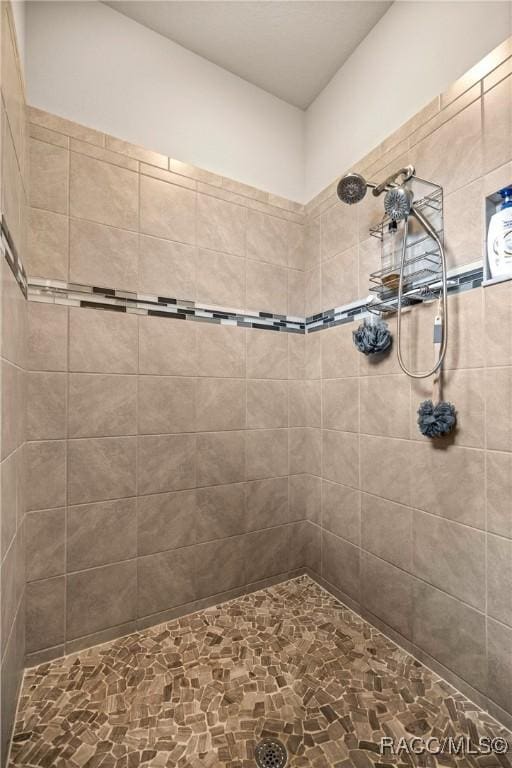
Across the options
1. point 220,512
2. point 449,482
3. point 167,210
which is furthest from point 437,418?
point 167,210

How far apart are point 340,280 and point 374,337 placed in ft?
1.42

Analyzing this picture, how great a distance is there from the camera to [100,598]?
1.42m

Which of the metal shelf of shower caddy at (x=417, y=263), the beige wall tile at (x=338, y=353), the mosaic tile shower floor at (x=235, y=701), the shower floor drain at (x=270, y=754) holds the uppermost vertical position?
the metal shelf of shower caddy at (x=417, y=263)

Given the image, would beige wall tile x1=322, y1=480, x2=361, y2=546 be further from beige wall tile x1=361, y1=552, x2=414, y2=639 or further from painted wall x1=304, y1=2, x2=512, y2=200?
painted wall x1=304, y1=2, x2=512, y2=200

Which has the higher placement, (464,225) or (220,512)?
(464,225)

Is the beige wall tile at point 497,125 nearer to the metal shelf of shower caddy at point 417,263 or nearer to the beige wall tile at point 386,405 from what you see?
the metal shelf of shower caddy at point 417,263

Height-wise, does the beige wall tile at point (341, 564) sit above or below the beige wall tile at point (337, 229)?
below

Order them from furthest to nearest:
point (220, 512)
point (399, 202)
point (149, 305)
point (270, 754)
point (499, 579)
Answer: point (220, 512) → point (149, 305) → point (399, 202) → point (499, 579) → point (270, 754)

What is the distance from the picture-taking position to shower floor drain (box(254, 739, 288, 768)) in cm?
94

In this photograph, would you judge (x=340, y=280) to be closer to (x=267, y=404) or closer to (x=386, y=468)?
(x=267, y=404)

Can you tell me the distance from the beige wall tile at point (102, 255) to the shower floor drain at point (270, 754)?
1609mm

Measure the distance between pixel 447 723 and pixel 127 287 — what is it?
1.87 metres

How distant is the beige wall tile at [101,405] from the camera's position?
1371mm

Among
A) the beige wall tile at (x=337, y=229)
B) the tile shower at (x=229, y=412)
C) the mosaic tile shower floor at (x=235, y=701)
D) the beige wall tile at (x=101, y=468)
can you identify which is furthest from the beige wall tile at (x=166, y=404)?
the beige wall tile at (x=337, y=229)
